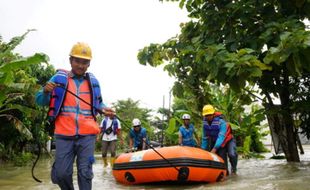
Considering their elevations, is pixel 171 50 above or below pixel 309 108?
above

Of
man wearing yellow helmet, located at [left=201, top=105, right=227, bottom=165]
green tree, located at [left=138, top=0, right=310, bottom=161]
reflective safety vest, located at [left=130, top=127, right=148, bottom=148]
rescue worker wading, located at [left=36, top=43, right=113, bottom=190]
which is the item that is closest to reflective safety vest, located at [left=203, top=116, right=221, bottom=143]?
man wearing yellow helmet, located at [left=201, top=105, right=227, bottom=165]

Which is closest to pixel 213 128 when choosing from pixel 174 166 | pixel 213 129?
pixel 213 129

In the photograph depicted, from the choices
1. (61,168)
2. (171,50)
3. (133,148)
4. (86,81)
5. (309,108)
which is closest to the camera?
(61,168)

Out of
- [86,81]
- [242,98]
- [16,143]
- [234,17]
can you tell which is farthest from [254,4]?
[16,143]

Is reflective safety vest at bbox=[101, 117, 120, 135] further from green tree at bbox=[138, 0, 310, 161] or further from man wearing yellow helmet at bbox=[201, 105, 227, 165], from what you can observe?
man wearing yellow helmet at bbox=[201, 105, 227, 165]

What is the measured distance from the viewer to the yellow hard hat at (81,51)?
4242 millimetres

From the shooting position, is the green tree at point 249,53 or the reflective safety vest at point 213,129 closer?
the green tree at point 249,53

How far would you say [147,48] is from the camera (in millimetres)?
10266

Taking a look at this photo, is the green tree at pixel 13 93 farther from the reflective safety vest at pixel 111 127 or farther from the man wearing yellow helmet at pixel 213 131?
the man wearing yellow helmet at pixel 213 131

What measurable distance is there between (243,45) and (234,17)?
636mm

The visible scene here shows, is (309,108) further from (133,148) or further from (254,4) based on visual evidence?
(133,148)

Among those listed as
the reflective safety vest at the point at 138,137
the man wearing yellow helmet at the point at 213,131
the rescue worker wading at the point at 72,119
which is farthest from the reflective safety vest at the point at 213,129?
the rescue worker wading at the point at 72,119

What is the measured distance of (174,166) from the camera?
6.70 meters

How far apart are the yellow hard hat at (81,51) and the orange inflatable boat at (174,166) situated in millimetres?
2751
